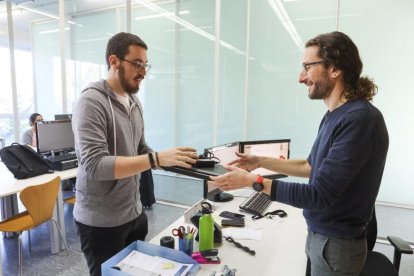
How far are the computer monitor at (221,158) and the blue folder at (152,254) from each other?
73 cm

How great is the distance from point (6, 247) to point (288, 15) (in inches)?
170

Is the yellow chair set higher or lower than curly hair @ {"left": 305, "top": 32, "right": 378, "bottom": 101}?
lower

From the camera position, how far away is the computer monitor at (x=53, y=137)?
3.26m

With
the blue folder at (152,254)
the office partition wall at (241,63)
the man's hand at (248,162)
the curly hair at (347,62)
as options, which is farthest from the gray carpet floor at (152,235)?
the curly hair at (347,62)

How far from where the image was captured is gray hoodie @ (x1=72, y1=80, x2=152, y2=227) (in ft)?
4.08

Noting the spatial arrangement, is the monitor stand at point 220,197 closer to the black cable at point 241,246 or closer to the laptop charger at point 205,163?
the black cable at point 241,246

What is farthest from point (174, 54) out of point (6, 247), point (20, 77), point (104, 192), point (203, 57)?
point (104, 192)

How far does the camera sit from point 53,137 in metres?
3.39

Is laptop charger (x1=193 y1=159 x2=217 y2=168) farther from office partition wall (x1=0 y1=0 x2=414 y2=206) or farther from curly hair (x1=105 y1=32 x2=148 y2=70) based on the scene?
office partition wall (x1=0 y1=0 x2=414 y2=206)

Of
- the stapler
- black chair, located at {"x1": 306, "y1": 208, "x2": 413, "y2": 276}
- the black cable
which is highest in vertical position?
the stapler

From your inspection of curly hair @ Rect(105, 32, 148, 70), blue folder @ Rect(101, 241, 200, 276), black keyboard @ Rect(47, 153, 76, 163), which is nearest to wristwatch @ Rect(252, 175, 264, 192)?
blue folder @ Rect(101, 241, 200, 276)

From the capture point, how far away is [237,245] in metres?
1.58

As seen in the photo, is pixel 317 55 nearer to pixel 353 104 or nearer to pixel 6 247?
pixel 353 104

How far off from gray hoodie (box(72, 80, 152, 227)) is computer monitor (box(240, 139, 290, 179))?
1.05 metres
